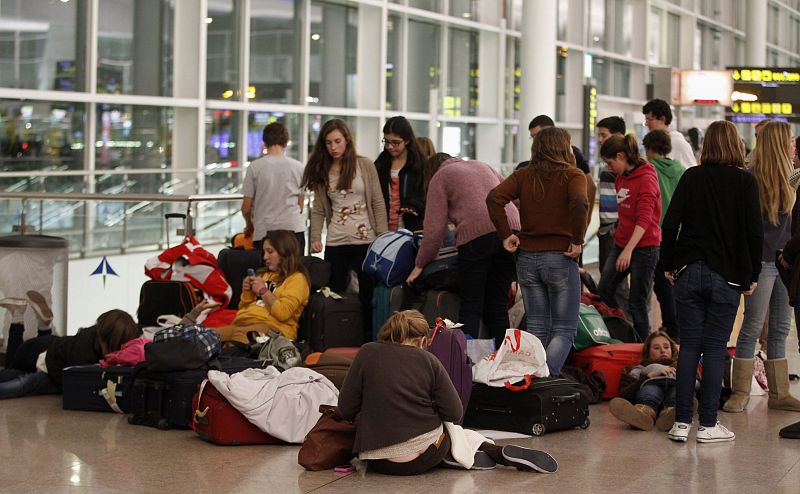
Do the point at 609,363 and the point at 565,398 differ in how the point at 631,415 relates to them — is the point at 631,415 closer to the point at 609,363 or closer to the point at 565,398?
the point at 565,398

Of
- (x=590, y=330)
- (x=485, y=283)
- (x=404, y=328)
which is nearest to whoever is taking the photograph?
(x=404, y=328)

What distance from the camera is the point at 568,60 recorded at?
29219mm

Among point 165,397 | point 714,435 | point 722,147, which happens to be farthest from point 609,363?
point 165,397

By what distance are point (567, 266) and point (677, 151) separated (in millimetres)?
4175

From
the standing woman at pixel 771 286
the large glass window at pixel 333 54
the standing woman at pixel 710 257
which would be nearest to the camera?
the standing woman at pixel 710 257

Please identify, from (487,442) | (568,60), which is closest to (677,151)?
(487,442)

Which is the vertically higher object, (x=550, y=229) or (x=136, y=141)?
(x=136, y=141)

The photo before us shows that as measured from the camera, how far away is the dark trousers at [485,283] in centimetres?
810

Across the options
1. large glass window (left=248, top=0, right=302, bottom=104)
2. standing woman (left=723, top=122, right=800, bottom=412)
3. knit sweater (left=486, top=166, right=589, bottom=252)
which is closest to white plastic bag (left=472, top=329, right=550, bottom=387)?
knit sweater (left=486, top=166, right=589, bottom=252)

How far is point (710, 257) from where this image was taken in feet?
22.0

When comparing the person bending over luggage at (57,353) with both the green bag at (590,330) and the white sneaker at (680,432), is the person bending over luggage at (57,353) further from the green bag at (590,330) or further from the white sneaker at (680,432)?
the white sneaker at (680,432)

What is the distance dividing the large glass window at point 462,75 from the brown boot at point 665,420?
56.5 feet

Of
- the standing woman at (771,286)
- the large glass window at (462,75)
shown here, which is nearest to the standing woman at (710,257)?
the standing woman at (771,286)

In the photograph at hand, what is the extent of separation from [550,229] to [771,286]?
150cm
